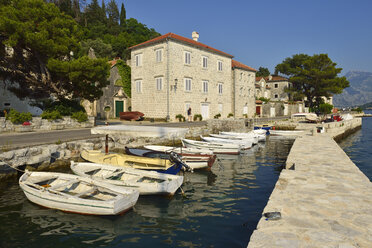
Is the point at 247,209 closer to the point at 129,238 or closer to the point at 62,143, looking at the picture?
the point at 129,238

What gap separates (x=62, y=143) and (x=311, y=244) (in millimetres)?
13271

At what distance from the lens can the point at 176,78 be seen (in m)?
30.3

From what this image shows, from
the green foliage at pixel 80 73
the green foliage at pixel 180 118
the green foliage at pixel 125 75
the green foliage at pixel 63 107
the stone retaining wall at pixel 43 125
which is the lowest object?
the stone retaining wall at pixel 43 125

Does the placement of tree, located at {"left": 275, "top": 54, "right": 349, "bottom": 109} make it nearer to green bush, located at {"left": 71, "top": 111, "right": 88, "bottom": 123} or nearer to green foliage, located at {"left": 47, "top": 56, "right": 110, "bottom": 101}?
green foliage, located at {"left": 47, "top": 56, "right": 110, "bottom": 101}

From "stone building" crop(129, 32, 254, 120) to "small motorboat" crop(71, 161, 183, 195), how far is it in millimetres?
19972

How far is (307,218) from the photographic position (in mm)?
4863

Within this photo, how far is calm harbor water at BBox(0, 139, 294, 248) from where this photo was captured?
19.6ft

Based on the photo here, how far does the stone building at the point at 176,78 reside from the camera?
29969 mm

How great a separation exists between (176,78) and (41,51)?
15.5 meters

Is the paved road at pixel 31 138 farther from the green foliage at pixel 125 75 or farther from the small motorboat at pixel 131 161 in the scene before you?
the green foliage at pixel 125 75

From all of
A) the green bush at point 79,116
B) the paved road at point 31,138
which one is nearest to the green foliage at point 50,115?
the green bush at point 79,116

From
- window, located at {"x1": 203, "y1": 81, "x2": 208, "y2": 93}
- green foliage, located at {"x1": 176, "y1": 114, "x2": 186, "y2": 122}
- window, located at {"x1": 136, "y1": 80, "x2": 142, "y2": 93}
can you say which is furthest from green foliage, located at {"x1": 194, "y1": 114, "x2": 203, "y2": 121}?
window, located at {"x1": 136, "y1": 80, "x2": 142, "y2": 93}

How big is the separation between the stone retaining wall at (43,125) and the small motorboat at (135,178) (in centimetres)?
1066

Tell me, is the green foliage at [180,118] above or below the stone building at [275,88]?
below
